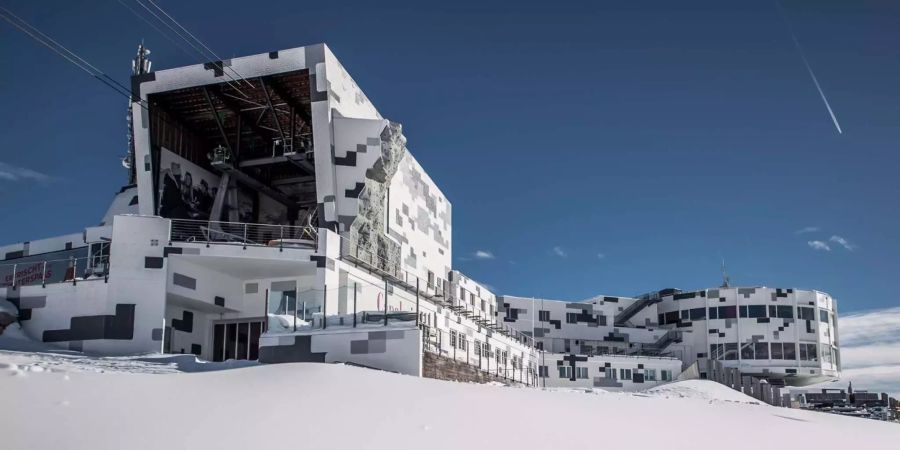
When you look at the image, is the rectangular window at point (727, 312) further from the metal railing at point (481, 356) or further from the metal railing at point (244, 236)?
the metal railing at point (244, 236)

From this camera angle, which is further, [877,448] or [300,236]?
[300,236]

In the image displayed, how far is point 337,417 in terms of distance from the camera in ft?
41.7

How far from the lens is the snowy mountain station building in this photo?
3144 cm

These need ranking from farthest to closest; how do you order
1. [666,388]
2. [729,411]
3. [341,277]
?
[666,388] < [341,277] < [729,411]

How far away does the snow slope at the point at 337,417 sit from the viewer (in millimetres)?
11078

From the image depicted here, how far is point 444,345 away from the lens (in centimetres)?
3356

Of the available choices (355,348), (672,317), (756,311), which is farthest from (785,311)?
(355,348)

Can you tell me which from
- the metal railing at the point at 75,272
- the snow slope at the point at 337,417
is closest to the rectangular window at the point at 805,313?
the snow slope at the point at 337,417

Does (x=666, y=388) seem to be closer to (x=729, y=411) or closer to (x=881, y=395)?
(x=881, y=395)

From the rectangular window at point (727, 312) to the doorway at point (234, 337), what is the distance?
2060 inches

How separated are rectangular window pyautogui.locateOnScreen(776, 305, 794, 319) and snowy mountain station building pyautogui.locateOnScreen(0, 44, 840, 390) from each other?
27.0 meters

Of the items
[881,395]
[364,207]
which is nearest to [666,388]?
[364,207]

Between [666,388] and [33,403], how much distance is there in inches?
2004

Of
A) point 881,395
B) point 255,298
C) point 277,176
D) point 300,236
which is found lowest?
point 881,395
